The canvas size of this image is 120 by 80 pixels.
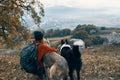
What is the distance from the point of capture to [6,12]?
3544 centimetres

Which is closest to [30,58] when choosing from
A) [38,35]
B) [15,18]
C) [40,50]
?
[40,50]

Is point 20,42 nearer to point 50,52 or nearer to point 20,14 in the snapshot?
point 20,14

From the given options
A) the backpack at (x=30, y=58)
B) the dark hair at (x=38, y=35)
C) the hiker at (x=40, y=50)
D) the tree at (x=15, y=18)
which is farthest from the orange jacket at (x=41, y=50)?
the tree at (x=15, y=18)

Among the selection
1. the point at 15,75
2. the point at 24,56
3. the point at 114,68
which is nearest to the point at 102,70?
the point at 114,68

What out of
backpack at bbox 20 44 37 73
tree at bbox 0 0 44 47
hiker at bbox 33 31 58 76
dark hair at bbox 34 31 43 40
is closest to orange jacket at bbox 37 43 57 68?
hiker at bbox 33 31 58 76

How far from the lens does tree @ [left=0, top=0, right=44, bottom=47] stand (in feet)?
117

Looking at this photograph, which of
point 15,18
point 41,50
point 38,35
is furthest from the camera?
point 15,18

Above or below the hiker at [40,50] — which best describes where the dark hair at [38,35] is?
above

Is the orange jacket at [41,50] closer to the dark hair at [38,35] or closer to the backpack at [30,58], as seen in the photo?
the backpack at [30,58]

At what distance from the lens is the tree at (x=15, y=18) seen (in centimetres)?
3553

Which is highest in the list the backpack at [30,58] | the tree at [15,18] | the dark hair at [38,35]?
the dark hair at [38,35]

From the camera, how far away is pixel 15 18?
36.5m

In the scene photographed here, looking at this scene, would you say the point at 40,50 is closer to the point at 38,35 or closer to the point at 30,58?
the point at 30,58

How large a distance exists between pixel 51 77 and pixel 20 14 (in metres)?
24.4
